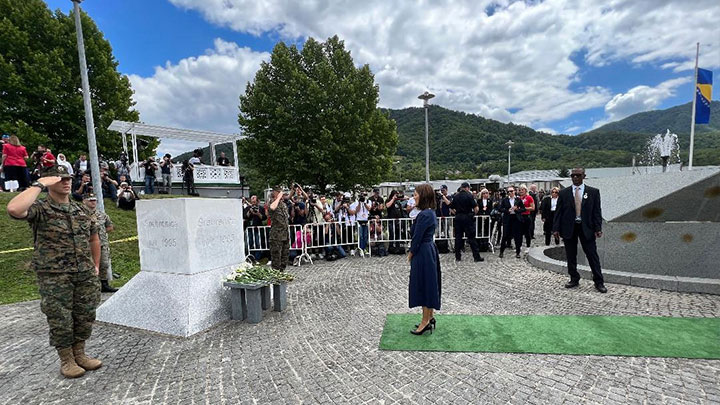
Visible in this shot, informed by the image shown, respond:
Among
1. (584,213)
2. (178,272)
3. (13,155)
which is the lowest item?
(178,272)

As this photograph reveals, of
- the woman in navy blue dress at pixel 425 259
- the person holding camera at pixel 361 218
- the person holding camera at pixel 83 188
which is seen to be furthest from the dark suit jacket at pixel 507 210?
the person holding camera at pixel 83 188

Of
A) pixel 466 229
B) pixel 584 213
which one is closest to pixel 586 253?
pixel 584 213

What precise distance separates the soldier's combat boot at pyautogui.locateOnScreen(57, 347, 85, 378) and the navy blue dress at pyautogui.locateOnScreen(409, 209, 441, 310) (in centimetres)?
375

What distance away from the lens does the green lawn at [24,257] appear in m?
7.09

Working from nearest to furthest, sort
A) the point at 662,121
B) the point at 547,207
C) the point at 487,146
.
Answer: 1. the point at 547,207
2. the point at 487,146
3. the point at 662,121

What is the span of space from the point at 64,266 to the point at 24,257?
24.3 ft

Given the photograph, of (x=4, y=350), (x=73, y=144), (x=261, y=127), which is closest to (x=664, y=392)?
(x=4, y=350)

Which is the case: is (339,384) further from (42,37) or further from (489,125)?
(489,125)

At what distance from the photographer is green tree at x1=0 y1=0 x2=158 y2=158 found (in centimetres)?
1727

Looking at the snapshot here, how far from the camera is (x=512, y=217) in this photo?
9.18 meters

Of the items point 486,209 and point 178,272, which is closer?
point 178,272

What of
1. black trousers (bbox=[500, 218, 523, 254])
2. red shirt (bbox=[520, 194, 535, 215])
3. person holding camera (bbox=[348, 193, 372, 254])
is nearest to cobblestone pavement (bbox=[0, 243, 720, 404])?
black trousers (bbox=[500, 218, 523, 254])

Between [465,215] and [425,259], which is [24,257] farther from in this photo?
[465,215]

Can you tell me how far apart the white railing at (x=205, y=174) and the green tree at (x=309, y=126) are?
1.96m
